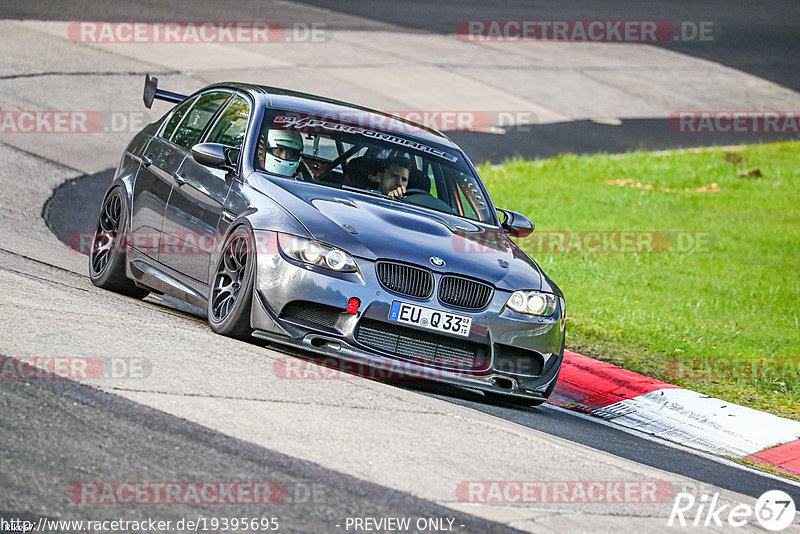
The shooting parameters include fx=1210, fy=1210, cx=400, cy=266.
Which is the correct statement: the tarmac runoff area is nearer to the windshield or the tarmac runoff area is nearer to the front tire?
the front tire

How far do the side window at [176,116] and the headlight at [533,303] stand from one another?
3254 mm

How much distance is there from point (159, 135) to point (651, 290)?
18.0ft

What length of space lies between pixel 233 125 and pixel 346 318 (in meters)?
2.21

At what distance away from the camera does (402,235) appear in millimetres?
7398

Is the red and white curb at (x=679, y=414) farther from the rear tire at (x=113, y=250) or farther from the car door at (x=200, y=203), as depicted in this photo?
the rear tire at (x=113, y=250)

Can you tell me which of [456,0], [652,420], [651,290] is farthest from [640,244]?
[456,0]

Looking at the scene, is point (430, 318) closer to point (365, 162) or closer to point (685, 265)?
point (365, 162)

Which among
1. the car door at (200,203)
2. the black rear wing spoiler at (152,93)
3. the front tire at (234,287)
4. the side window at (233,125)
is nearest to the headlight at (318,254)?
the front tire at (234,287)

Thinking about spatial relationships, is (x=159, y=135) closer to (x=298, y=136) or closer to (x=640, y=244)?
(x=298, y=136)

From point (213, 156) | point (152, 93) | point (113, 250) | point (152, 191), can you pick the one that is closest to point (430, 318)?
point (213, 156)

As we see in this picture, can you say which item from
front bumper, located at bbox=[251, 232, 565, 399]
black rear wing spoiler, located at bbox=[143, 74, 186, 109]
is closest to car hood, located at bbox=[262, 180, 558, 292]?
front bumper, located at bbox=[251, 232, 565, 399]

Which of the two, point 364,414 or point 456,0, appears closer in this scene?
point 364,414

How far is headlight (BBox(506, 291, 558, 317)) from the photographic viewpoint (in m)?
7.44

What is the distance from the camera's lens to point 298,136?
8297 millimetres
